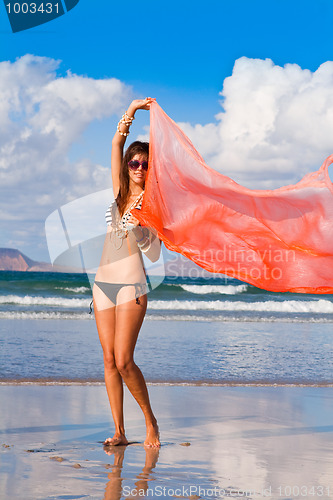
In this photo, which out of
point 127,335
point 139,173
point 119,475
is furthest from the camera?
point 139,173

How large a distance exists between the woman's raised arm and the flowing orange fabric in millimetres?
246

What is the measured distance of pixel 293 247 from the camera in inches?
184

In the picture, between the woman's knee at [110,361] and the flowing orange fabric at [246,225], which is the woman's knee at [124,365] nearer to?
the woman's knee at [110,361]

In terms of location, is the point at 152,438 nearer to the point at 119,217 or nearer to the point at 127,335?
the point at 127,335

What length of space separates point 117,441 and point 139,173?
2.13 metres

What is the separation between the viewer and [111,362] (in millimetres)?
4605

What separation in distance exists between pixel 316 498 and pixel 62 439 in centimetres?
214

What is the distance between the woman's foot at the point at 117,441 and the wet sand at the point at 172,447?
61 millimetres

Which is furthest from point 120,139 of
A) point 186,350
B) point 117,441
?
point 186,350

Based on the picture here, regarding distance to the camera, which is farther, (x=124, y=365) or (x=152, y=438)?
(x=152, y=438)

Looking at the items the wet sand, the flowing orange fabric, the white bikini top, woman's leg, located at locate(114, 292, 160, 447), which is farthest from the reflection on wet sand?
the white bikini top

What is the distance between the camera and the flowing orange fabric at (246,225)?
4633 mm

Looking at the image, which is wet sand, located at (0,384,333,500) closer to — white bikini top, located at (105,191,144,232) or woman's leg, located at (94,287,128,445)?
woman's leg, located at (94,287,128,445)

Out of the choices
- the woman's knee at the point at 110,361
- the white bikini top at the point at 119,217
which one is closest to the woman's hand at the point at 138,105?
the white bikini top at the point at 119,217
